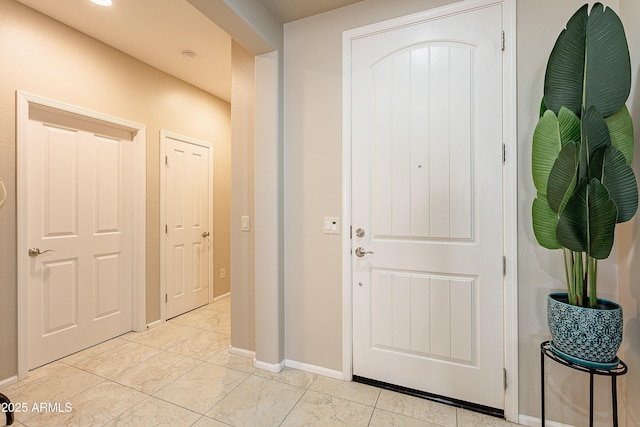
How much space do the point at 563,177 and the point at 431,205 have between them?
67cm

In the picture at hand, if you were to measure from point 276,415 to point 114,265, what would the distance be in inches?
82.8

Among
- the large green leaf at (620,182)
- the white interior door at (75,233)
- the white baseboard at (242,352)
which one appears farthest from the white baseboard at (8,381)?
the large green leaf at (620,182)

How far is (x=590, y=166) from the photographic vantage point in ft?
3.66

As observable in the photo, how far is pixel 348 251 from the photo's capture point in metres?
1.96

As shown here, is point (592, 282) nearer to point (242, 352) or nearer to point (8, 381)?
point (242, 352)

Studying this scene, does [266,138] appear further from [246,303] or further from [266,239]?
[246,303]

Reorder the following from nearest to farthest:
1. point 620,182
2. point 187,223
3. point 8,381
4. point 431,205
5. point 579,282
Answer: point 620,182 < point 579,282 < point 431,205 < point 8,381 < point 187,223

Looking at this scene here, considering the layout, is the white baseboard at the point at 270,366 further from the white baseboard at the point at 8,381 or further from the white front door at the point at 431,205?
the white baseboard at the point at 8,381

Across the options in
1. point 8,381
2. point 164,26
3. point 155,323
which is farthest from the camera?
point 155,323

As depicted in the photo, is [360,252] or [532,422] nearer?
[532,422]

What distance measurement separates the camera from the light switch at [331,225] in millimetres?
1998

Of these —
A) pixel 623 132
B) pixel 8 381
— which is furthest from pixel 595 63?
pixel 8 381

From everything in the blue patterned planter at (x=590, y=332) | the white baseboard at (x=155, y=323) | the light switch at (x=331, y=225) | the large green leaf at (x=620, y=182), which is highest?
the large green leaf at (x=620, y=182)

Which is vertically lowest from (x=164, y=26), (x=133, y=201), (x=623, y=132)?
(x=133, y=201)
